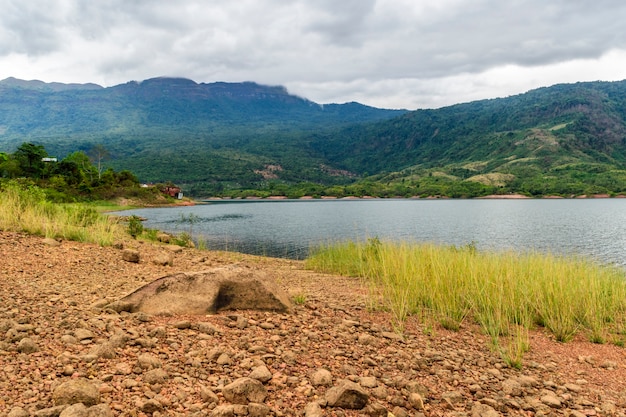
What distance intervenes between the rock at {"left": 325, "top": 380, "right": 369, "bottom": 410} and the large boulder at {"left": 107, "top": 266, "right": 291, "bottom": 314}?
2670 millimetres

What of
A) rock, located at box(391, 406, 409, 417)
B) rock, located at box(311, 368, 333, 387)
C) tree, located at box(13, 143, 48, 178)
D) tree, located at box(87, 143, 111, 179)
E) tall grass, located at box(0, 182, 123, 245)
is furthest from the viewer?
tree, located at box(87, 143, 111, 179)

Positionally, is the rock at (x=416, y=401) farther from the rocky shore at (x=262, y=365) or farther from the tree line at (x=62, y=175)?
the tree line at (x=62, y=175)

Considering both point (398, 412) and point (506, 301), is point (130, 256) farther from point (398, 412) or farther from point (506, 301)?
point (506, 301)

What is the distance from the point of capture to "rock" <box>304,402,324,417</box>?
10.1 ft

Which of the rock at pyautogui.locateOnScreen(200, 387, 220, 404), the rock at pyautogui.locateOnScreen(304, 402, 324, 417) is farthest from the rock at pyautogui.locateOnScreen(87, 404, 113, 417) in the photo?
the rock at pyautogui.locateOnScreen(304, 402, 324, 417)

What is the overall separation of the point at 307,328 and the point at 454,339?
2334 mm

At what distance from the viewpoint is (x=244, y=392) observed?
3191 millimetres

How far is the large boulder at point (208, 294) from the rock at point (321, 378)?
2230mm

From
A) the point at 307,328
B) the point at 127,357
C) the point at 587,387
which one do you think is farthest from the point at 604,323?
the point at 127,357

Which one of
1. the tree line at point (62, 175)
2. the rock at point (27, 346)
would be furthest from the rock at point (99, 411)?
the tree line at point (62, 175)

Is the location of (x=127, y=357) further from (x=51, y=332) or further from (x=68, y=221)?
(x=68, y=221)

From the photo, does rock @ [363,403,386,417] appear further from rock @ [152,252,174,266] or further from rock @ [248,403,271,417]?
rock @ [152,252,174,266]

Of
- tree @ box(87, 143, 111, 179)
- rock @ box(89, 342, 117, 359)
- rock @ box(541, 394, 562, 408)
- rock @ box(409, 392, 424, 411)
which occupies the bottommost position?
rock @ box(541, 394, 562, 408)

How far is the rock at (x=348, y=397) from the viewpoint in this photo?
3.30 metres
